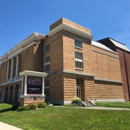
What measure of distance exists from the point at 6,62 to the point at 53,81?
96.9 feet

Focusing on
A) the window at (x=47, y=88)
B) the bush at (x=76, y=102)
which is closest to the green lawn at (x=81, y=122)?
the bush at (x=76, y=102)

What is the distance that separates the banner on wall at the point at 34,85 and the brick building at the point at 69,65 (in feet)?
15.5

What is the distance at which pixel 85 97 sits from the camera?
30312mm

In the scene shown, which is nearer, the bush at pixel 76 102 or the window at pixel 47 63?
the bush at pixel 76 102

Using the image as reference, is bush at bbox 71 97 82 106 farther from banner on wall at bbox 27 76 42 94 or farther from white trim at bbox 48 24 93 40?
white trim at bbox 48 24 93 40

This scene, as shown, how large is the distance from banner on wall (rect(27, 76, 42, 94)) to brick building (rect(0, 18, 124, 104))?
4712mm

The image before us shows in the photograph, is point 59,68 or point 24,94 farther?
point 59,68

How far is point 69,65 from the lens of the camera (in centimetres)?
2912

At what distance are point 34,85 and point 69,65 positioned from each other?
28.1 feet

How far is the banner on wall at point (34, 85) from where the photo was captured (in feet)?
75.8

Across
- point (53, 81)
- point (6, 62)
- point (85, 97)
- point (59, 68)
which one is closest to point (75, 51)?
Result: point (59, 68)

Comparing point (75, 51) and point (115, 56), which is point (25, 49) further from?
point (115, 56)

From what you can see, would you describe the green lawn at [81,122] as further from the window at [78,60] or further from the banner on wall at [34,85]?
the window at [78,60]

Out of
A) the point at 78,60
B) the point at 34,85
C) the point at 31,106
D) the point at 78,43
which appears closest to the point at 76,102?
the point at 34,85
